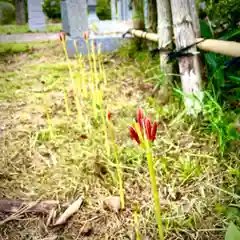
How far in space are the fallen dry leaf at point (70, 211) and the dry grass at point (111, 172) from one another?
2 centimetres

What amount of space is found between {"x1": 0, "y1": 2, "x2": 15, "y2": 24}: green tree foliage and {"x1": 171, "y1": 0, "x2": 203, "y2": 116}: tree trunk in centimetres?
1350

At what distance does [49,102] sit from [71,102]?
0.16 meters

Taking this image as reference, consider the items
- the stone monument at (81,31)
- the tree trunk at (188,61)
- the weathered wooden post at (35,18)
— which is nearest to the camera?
the tree trunk at (188,61)

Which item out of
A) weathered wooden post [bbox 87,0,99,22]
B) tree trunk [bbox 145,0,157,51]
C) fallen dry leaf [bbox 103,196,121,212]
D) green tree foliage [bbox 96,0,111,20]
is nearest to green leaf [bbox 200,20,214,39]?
tree trunk [bbox 145,0,157,51]

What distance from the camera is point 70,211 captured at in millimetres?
1073

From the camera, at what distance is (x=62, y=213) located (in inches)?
42.3

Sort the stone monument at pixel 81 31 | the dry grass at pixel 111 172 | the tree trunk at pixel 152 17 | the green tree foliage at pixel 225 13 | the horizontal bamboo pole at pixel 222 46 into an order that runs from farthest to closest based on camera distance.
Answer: the stone monument at pixel 81 31
the tree trunk at pixel 152 17
the green tree foliage at pixel 225 13
the horizontal bamboo pole at pixel 222 46
the dry grass at pixel 111 172

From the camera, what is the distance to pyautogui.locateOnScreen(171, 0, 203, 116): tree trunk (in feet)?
5.31

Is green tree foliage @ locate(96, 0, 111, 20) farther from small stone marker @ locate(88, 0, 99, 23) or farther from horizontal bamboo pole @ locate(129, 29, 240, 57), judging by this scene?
horizontal bamboo pole @ locate(129, 29, 240, 57)

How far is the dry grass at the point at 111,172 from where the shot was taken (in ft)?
3.30

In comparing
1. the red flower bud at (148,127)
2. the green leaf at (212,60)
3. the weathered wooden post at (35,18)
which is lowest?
the red flower bud at (148,127)

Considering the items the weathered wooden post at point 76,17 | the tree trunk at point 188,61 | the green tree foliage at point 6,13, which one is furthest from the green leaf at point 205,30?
the green tree foliage at point 6,13

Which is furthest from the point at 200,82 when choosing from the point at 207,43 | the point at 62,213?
the point at 62,213

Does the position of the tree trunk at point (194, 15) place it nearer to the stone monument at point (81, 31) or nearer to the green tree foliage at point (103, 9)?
the stone monument at point (81, 31)
